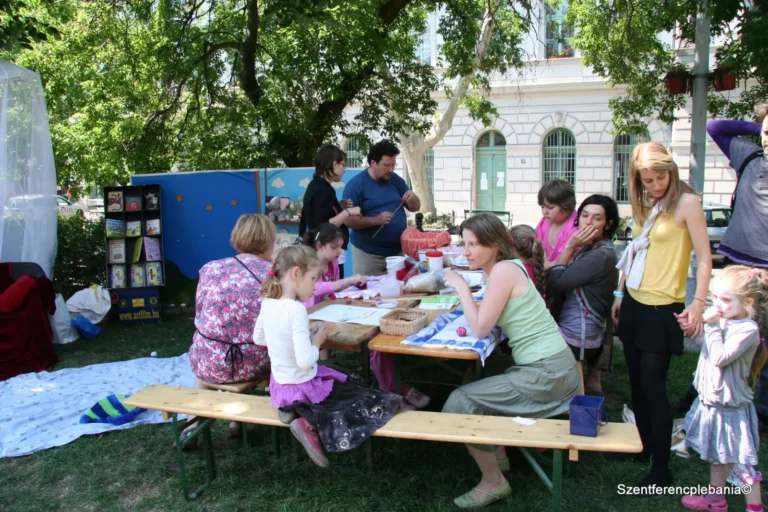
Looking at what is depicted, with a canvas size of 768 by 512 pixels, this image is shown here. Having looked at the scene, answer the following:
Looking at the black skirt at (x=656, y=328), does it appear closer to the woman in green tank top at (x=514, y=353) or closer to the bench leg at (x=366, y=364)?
the woman in green tank top at (x=514, y=353)

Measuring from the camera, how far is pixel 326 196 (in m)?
4.97

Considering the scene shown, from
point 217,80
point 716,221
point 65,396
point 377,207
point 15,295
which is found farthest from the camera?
point 716,221

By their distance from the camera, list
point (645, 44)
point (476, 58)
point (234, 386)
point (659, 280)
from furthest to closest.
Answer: point (476, 58) → point (645, 44) → point (234, 386) → point (659, 280)

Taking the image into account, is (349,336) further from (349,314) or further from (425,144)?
(425,144)

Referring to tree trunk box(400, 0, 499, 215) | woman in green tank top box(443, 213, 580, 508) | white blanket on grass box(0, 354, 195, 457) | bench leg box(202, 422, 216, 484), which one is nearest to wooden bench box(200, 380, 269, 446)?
bench leg box(202, 422, 216, 484)

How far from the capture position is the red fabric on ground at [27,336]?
541 cm

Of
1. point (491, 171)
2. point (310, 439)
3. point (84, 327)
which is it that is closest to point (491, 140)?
point (491, 171)

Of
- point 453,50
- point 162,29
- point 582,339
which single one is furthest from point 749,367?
point 162,29

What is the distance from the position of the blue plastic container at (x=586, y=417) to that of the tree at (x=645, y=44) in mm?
5955

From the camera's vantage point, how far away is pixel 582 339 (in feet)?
12.1

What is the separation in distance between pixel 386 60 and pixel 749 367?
263 inches

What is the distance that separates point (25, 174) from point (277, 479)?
14.9 feet

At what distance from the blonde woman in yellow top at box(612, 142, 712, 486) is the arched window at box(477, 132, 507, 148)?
19.1 meters

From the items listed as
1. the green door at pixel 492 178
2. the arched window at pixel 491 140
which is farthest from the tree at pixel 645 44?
the green door at pixel 492 178
